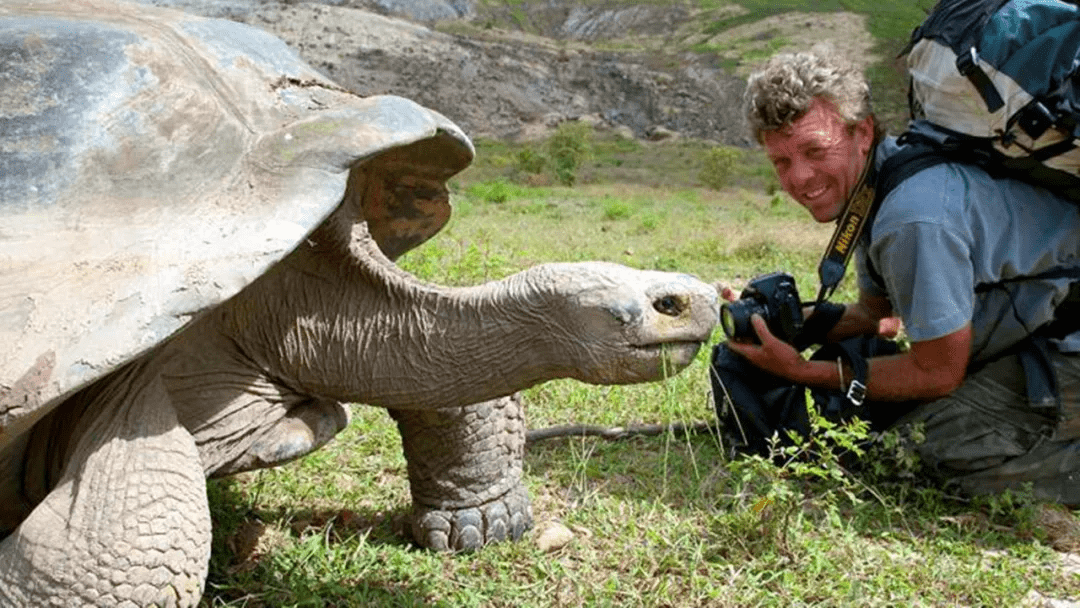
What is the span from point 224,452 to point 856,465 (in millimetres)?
1932

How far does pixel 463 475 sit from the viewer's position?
9.66 ft

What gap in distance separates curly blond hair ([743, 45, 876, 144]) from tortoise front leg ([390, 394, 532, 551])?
1122 mm

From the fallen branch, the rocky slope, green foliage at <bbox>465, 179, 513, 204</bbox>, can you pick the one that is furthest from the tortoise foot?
the rocky slope

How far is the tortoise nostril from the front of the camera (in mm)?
2168

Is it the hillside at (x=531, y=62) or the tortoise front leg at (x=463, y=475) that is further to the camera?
the hillside at (x=531, y=62)

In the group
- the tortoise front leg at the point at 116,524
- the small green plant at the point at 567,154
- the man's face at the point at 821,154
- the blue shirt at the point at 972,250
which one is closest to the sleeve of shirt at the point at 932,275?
the blue shirt at the point at 972,250

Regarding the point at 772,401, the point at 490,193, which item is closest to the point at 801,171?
the point at 772,401

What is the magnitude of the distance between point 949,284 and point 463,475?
1.39 m

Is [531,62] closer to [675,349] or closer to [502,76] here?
[502,76]

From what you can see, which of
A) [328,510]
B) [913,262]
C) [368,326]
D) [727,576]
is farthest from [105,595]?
[913,262]

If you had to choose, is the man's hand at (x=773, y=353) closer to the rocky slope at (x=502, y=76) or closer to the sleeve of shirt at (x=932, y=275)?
the sleeve of shirt at (x=932, y=275)

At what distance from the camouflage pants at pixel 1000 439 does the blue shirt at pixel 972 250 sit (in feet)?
0.38

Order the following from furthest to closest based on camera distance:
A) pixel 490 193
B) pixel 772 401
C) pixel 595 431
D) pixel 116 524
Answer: pixel 490 193, pixel 595 431, pixel 772 401, pixel 116 524

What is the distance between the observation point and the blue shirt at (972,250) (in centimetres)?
291
